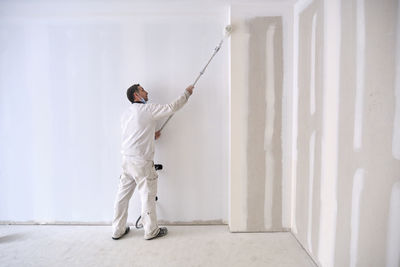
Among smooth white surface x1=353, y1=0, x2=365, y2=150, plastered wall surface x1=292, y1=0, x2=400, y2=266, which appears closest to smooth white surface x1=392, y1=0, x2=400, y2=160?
plastered wall surface x1=292, y1=0, x2=400, y2=266

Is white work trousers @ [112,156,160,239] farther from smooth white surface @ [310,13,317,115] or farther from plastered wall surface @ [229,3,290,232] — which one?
smooth white surface @ [310,13,317,115]

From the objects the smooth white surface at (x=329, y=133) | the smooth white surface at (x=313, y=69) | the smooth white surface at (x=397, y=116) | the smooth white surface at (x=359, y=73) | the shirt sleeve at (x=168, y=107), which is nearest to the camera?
the smooth white surface at (x=397, y=116)

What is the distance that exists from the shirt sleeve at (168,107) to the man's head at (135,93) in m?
0.15

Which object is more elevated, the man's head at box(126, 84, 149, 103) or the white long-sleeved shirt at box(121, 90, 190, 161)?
the man's head at box(126, 84, 149, 103)

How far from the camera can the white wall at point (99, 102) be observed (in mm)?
2434

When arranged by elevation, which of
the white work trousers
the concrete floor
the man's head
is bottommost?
the concrete floor

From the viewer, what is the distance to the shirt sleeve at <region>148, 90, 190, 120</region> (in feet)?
7.24

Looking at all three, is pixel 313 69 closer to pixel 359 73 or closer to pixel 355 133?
pixel 359 73

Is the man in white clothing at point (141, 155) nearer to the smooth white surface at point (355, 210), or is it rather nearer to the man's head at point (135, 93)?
the man's head at point (135, 93)

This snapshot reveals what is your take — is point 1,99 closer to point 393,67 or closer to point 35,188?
point 35,188

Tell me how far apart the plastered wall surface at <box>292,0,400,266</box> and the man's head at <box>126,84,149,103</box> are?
5.19 ft

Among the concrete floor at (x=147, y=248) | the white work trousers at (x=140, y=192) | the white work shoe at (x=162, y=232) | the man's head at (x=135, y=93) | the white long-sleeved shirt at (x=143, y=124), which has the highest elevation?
the man's head at (x=135, y=93)

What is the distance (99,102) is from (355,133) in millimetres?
2334

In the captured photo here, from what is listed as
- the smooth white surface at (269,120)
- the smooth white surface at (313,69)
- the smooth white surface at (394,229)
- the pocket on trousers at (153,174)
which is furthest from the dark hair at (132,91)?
the smooth white surface at (394,229)
